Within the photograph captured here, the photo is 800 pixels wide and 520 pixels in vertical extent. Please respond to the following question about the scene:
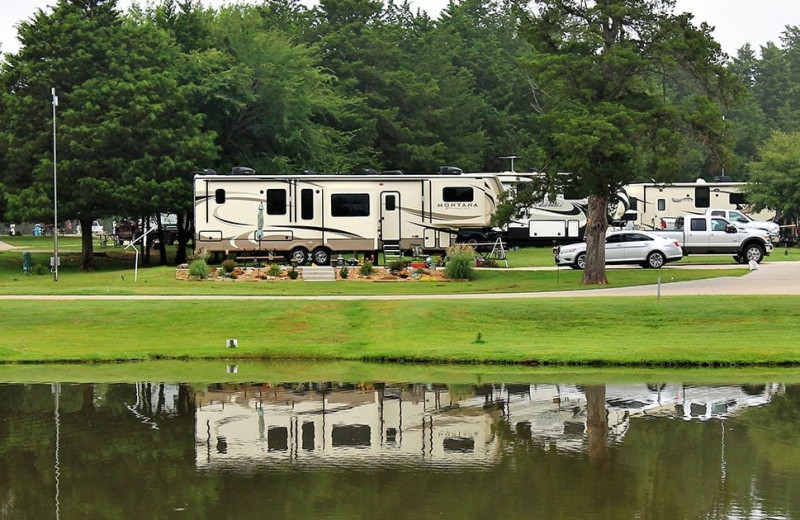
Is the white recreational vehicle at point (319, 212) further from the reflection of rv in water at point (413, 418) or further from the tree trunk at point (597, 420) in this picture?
the tree trunk at point (597, 420)

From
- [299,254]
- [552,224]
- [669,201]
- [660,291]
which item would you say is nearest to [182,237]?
[299,254]

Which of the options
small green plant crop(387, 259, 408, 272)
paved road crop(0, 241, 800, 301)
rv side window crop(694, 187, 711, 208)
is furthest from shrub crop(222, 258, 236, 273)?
rv side window crop(694, 187, 711, 208)

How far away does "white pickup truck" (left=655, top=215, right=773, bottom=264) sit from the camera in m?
44.7

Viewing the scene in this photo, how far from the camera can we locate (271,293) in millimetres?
35562

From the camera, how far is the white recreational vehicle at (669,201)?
58.0 meters

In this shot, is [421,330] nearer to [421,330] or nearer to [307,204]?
[421,330]

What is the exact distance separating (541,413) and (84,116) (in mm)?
36177

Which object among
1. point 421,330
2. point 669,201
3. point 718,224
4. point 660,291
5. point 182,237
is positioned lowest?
point 421,330

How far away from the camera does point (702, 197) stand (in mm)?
59312

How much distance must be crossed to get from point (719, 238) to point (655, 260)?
14.8 feet

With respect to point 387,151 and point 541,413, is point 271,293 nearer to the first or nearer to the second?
point 541,413

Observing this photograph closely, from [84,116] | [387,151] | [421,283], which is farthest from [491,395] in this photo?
[387,151]

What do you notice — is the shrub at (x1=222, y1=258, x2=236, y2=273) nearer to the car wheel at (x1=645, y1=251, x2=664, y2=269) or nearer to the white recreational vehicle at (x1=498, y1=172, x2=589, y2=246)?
the white recreational vehicle at (x1=498, y1=172, x2=589, y2=246)

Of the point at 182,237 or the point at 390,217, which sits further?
the point at 182,237
